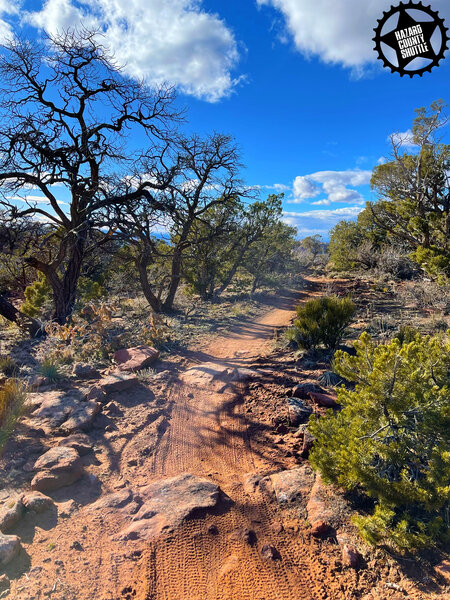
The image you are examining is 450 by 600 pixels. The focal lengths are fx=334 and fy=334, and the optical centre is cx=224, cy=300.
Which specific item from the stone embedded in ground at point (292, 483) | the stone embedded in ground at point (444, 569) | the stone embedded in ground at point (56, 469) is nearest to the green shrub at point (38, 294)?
the stone embedded in ground at point (56, 469)

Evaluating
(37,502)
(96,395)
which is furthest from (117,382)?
(37,502)

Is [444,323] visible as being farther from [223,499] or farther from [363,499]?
[223,499]

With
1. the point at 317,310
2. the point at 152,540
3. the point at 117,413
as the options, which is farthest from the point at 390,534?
the point at 317,310

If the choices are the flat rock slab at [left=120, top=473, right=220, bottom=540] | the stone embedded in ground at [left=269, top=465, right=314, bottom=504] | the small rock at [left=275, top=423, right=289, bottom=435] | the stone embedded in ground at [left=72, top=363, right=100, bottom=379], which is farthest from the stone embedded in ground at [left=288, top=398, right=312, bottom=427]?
the stone embedded in ground at [left=72, top=363, right=100, bottom=379]

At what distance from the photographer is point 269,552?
2744 mm

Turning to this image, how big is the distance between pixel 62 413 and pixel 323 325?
517 cm

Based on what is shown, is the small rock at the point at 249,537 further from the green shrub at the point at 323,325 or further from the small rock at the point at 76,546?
the green shrub at the point at 323,325

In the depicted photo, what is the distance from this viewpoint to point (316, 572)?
8.52ft

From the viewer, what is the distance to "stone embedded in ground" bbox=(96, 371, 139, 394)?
5645 millimetres

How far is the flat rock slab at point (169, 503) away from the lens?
9.55 feet

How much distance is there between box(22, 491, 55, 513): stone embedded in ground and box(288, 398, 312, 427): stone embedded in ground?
300 centimetres

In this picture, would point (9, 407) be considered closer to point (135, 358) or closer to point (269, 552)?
point (135, 358)

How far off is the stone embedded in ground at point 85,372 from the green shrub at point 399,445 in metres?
4.64

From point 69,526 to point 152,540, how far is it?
0.78 m
